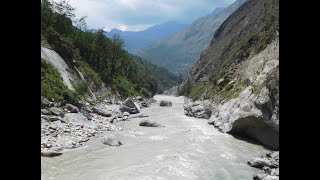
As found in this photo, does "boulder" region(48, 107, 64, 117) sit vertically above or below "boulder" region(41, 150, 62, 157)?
above

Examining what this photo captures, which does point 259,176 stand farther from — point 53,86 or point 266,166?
point 53,86

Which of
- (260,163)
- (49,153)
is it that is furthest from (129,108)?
(260,163)

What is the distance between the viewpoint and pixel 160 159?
2088cm

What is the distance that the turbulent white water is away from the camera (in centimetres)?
1778

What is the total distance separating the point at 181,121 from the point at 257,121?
13197 millimetres

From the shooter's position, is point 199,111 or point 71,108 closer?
point 71,108

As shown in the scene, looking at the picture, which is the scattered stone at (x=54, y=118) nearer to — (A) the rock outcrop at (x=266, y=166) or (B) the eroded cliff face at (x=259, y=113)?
(B) the eroded cliff face at (x=259, y=113)

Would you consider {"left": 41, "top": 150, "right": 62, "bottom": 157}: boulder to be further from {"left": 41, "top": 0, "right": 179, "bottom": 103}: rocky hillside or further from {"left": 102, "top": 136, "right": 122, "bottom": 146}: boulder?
{"left": 41, "top": 0, "right": 179, "bottom": 103}: rocky hillside

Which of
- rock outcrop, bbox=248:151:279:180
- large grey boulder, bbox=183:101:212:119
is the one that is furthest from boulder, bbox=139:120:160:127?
rock outcrop, bbox=248:151:279:180

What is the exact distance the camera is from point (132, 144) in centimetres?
2580
